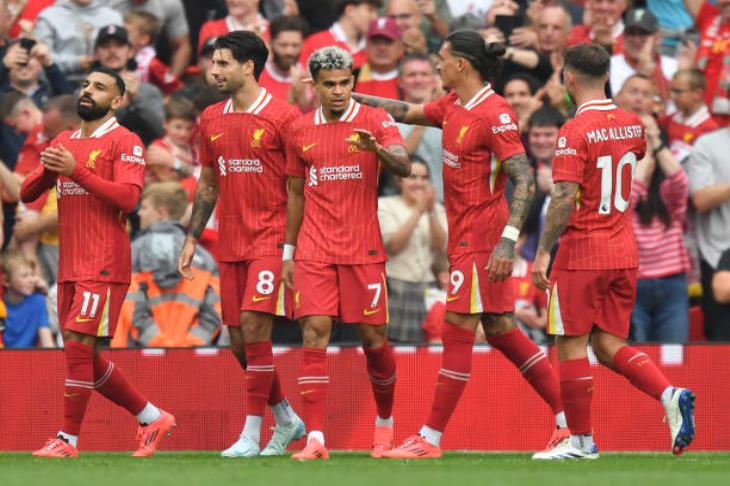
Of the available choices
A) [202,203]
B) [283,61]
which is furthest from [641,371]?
[283,61]

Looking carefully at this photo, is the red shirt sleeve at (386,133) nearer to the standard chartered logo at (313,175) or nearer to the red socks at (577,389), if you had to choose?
the standard chartered logo at (313,175)

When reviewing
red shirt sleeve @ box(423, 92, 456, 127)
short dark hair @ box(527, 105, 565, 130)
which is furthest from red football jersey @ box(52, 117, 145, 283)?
short dark hair @ box(527, 105, 565, 130)

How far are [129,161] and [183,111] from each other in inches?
154

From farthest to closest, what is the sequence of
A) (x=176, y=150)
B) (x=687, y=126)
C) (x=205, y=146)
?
(x=176, y=150) → (x=687, y=126) → (x=205, y=146)

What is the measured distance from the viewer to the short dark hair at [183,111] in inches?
578

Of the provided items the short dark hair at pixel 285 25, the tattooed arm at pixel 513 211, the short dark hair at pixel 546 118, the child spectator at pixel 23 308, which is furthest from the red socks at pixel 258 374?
the short dark hair at pixel 285 25

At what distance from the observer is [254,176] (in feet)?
36.0

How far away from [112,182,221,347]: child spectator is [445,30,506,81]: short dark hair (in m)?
3.65

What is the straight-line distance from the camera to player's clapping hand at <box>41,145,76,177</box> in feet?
34.1

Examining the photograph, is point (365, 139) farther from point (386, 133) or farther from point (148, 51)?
point (148, 51)

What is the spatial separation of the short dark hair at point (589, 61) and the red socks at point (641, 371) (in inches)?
68.9

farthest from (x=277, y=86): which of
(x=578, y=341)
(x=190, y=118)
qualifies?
(x=578, y=341)

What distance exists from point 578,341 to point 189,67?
7.38 meters

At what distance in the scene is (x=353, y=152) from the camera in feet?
34.1
